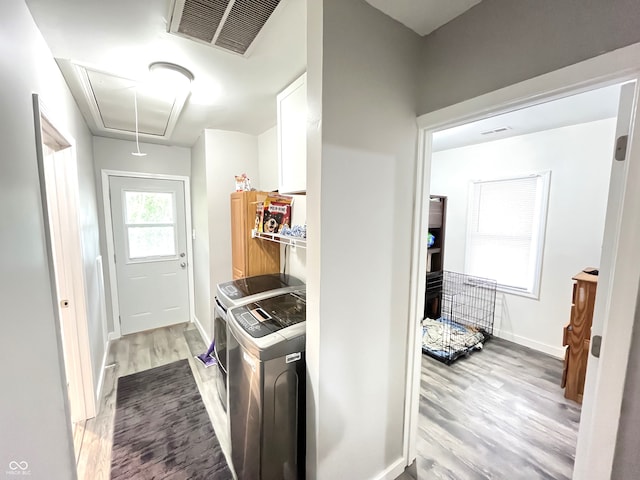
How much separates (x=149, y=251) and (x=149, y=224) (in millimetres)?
347

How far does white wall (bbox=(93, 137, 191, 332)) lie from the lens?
304 centimetres

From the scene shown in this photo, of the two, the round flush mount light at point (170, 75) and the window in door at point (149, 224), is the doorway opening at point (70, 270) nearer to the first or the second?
the round flush mount light at point (170, 75)

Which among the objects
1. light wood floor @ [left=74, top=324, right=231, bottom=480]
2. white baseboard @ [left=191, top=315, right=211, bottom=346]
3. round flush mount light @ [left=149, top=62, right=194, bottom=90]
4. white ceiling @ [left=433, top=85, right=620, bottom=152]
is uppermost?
white ceiling @ [left=433, top=85, right=620, bottom=152]

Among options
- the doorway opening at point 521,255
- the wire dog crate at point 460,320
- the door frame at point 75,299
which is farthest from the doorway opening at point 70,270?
the wire dog crate at point 460,320

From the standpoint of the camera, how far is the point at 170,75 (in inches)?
64.1

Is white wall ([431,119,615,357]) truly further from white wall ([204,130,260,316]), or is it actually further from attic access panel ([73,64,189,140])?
attic access panel ([73,64,189,140])

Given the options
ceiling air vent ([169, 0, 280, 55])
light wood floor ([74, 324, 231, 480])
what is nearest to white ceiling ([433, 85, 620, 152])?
ceiling air vent ([169, 0, 280, 55])

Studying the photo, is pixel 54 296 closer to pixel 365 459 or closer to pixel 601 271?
pixel 365 459

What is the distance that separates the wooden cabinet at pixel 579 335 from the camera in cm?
211

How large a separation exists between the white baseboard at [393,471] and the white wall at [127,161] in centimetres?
336

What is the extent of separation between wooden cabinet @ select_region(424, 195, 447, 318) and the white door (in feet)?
10.7

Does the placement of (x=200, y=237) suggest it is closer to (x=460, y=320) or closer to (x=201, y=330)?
(x=201, y=330)

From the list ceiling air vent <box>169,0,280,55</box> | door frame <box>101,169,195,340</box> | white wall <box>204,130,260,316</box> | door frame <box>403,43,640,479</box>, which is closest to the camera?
door frame <box>403,43,640,479</box>

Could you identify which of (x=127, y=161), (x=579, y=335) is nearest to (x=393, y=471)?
(x=579, y=335)
